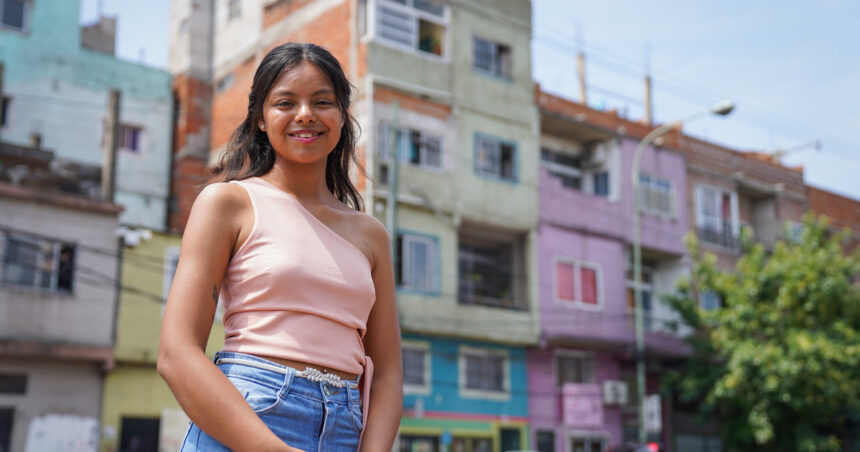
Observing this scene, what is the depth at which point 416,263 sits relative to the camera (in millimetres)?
23906

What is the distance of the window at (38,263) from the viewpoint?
20422 millimetres

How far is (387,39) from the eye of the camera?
24594 millimetres

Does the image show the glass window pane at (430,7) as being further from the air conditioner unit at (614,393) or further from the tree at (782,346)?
the air conditioner unit at (614,393)

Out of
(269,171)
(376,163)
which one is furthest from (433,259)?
(269,171)

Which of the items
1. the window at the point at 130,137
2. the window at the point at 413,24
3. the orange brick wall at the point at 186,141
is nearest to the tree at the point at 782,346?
the window at the point at 413,24

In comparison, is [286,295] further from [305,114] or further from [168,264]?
[168,264]

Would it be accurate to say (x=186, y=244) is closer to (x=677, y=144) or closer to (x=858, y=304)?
(x=858, y=304)

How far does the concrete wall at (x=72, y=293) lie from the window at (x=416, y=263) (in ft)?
21.9

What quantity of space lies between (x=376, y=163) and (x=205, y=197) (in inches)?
839

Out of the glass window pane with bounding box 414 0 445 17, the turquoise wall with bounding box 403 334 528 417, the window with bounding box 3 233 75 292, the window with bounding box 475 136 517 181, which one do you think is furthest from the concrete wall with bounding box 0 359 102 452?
the glass window pane with bounding box 414 0 445 17

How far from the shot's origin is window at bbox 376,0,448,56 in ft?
80.9

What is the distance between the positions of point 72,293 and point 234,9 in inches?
458

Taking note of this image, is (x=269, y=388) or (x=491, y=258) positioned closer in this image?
(x=269, y=388)

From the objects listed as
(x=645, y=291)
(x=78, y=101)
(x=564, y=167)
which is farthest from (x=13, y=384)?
(x=645, y=291)
